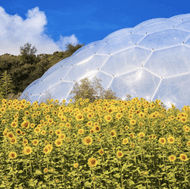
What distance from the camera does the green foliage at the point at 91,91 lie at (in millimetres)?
11617

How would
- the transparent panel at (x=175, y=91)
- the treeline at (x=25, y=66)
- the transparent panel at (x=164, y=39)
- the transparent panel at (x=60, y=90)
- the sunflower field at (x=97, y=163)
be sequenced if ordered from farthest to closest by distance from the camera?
the treeline at (x=25, y=66)
the transparent panel at (x=164, y=39)
the transparent panel at (x=60, y=90)
the transparent panel at (x=175, y=91)
the sunflower field at (x=97, y=163)

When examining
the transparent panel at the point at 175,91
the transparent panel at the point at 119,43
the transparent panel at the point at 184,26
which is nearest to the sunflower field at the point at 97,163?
the transparent panel at the point at 175,91

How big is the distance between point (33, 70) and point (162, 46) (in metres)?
28.7

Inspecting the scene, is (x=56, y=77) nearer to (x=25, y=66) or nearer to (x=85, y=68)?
(x=85, y=68)

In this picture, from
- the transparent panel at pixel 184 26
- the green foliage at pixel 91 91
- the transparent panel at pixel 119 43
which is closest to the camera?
the green foliage at pixel 91 91

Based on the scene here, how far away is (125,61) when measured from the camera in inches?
511

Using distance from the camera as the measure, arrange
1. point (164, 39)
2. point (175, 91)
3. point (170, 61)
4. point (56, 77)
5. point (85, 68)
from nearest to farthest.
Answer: point (175, 91)
point (170, 61)
point (164, 39)
point (85, 68)
point (56, 77)

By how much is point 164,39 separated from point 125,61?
2569 mm

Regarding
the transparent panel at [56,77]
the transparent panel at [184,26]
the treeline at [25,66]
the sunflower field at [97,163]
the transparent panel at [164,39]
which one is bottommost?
the sunflower field at [97,163]

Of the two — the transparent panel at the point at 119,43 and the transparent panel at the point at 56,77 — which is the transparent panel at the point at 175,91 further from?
the transparent panel at the point at 56,77

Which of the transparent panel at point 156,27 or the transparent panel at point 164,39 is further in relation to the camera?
the transparent panel at point 156,27

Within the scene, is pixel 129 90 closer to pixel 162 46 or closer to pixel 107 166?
pixel 162 46

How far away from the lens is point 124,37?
15.4 meters

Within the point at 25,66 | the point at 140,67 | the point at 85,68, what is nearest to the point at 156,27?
the point at 140,67
